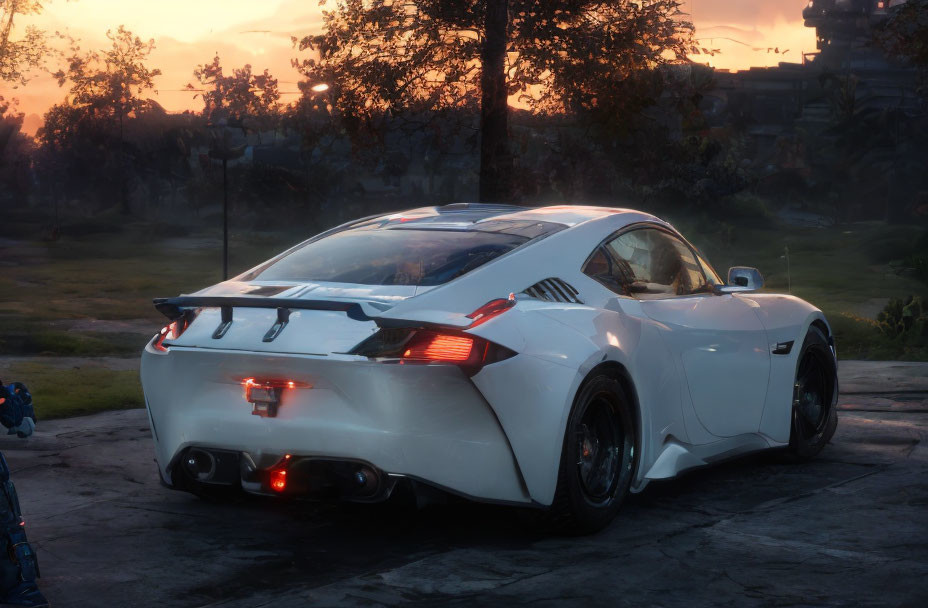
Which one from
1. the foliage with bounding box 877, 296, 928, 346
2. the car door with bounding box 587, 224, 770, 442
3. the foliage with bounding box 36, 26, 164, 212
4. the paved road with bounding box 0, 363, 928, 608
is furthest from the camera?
the foliage with bounding box 36, 26, 164, 212

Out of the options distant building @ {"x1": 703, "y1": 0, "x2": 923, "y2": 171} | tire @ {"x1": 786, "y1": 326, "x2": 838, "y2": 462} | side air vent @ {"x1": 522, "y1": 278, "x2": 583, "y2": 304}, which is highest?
distant building @ {"x1": 703, "y1": 0, "x2": 923, "y2": 171}

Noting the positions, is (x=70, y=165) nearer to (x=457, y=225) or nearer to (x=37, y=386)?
(x=37, y=386)

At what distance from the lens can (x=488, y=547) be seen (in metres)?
5.20

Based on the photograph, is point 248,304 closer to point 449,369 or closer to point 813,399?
point 449,369

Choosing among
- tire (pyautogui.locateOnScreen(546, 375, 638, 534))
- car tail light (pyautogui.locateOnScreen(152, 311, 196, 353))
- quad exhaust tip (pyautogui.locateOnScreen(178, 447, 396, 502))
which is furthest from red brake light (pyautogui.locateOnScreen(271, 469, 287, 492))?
tire (pyautogui.locateOnScreen(546, 375, 638, 534))

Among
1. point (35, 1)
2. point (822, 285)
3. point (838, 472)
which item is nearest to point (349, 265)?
point (838, 472)

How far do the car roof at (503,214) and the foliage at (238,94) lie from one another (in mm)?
49481

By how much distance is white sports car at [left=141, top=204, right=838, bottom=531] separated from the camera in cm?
487

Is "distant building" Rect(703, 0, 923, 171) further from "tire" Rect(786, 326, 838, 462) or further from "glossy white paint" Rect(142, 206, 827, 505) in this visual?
"glossy white paint" Rect(142, 206, 827, 505)

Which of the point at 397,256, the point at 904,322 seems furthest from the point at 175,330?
the point at 904,322

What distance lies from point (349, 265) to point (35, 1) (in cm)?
4259

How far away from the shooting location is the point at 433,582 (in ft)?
15.1

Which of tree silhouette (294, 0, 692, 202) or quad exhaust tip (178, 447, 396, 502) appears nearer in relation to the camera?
quad exhaust tip (178, 447, 396, 502)

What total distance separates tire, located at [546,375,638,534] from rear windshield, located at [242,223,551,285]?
30.7 inches
